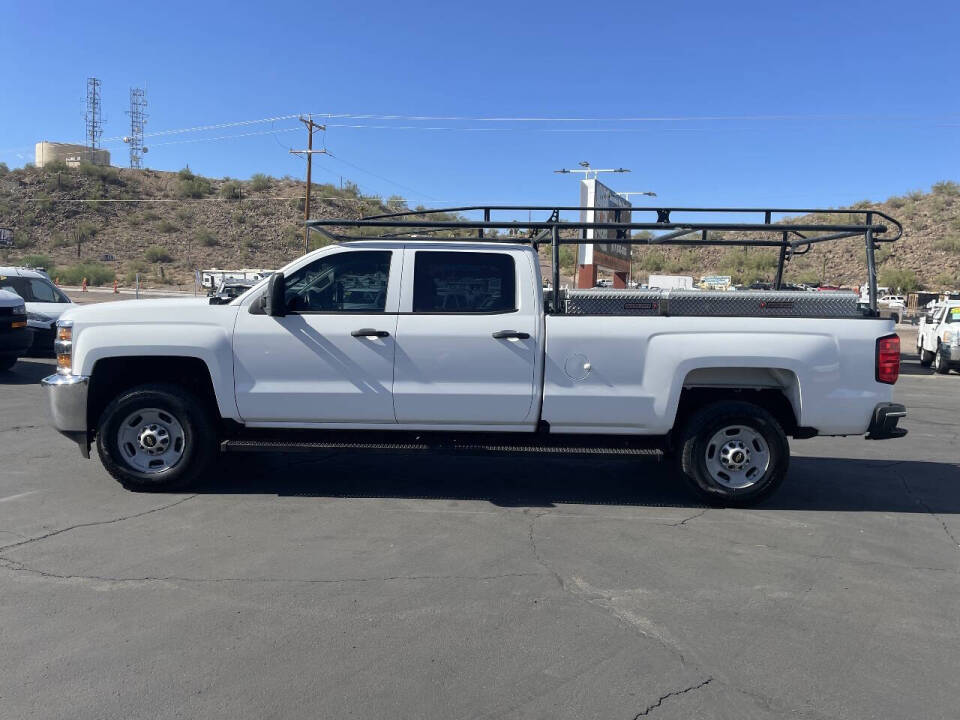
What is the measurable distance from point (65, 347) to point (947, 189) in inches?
3005

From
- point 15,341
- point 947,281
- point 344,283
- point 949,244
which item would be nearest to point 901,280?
point 947,281

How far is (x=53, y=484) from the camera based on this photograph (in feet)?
22.9

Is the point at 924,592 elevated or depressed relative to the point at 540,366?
depressed

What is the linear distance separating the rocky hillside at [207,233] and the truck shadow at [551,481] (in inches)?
1859

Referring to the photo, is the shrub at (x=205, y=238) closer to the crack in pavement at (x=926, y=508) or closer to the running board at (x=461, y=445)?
the running board at (x=461, y=445)

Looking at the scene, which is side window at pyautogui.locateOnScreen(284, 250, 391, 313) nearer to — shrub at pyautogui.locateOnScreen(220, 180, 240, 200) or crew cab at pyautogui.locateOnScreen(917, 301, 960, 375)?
crew cab at pyautogui.locateOnScreen(917, 301, 960, 375)

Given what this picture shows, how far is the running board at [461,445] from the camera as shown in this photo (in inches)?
259

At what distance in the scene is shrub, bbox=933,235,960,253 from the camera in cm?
5879

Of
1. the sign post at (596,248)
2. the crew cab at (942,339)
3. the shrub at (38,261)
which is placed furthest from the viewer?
the shrub at (38,261)

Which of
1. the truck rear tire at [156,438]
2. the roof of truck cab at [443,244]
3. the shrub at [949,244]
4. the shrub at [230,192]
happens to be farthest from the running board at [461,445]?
the shrub at [230,192]

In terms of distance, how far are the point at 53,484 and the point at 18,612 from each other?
286 centimetres

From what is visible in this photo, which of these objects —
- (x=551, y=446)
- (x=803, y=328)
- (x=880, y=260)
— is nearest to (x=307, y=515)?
(x=551, y=446)

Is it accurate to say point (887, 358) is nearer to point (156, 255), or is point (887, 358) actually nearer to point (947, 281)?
point (947, 281)

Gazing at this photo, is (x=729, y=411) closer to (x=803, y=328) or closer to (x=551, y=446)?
(x=803, y=328)
